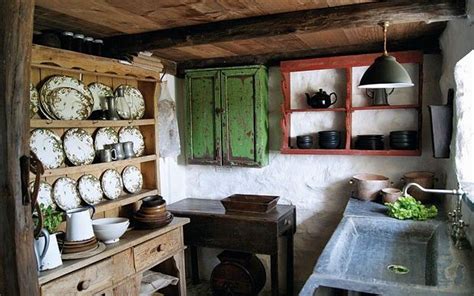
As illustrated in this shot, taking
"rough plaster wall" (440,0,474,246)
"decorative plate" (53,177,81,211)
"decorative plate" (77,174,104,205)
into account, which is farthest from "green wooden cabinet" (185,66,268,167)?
"rough plaster wall" (440,0,474,246)

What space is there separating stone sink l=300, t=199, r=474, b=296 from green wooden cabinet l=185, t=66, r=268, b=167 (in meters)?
1.04

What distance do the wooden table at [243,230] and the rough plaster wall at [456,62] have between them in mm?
1278

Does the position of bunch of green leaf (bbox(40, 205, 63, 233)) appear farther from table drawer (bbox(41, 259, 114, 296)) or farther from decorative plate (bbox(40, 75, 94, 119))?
decorative plate (bbox(40, 75, 94, 119))

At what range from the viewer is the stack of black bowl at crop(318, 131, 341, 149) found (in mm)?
3115

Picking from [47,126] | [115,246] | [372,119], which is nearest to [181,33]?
[47,126]

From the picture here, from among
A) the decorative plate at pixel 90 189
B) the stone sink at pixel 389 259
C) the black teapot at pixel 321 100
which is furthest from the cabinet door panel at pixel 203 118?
the stone sink at pixel 389 259

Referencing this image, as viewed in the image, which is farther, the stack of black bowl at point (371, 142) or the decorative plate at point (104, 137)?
the stack of black bowl at point (371, 142)

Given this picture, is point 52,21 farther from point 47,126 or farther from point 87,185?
point 87,185

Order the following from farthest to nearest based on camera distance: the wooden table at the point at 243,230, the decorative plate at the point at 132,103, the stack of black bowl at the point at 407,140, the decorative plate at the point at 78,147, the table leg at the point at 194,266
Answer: the table leg at the point at 194,266, the wooden table at the point at 243,230, the stack of black bowl at the point at 407,140, the decorative plate at the point at 132,103, the decorative plate at the point at 78,147

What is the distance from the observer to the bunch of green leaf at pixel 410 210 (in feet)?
8.11

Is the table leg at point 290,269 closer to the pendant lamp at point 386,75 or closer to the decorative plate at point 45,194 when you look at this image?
the pendant lamp at point 386,75

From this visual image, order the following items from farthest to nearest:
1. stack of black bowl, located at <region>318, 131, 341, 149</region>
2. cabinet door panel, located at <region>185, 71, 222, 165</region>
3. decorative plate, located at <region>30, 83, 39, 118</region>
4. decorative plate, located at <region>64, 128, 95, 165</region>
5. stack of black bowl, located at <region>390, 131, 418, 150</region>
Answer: cabinet door panel, located at <region>185, 71, 222, 165</region> < stack of black bowl, located at <region>318, 131, 341, 149</region> < stack of black bowl, located at <region>390, 131, 418, 150</region> < decorative plate, located at <region>64, 128, 95, 165</region> < decorative plate, located at <region>30, 83, 39, 118</region>

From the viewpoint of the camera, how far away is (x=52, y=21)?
7.38 feet

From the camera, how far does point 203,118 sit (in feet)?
11.7
